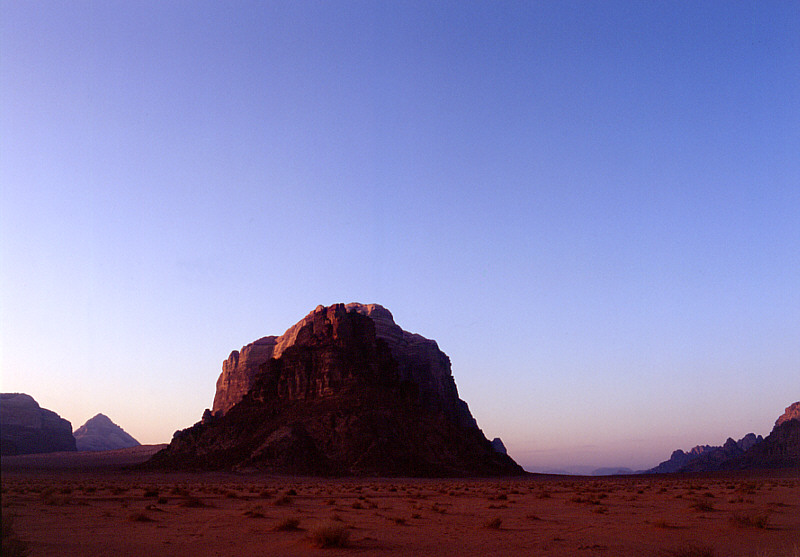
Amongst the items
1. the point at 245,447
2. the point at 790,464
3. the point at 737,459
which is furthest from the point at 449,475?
the point at 737,459

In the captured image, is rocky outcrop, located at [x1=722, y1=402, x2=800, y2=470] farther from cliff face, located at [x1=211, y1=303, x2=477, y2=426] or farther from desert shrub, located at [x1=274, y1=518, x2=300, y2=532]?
desert shrub, located at [x1=274, y1=518, x2=300, y2=532]

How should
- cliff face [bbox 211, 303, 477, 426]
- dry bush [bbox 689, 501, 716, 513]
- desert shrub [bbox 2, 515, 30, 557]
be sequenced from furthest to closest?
cliff face [bbox 211, 303, 477, 426] → dry bush [bbox 689, 501, 716, 513] → desert shrub [bbox 2, 515, 30, 557]

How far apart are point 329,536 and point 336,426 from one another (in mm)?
84389

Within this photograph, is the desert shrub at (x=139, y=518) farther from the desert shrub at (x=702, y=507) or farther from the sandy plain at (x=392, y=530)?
the desert shrub at (x=702, y=507)

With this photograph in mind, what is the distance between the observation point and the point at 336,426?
9756 cm

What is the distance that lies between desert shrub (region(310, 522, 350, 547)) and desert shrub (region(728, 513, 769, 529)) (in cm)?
1548

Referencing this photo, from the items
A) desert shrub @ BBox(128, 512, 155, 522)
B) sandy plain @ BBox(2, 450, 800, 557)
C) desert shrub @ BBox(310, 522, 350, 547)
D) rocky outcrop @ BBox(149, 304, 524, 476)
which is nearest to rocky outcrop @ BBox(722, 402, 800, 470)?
rocky outcrop @ BBox(149, 304, 524, 476)

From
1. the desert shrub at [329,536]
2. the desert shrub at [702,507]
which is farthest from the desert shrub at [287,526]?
the desert shrub at [702,507]

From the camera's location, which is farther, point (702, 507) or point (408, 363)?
point (408, 363)

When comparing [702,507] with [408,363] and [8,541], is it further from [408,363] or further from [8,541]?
[408,363]

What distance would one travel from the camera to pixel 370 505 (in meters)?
30.1

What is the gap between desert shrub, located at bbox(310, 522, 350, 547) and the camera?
51.7ft

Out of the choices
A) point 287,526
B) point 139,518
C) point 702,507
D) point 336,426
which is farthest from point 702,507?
point 336,426

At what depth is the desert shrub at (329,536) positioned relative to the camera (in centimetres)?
1576
